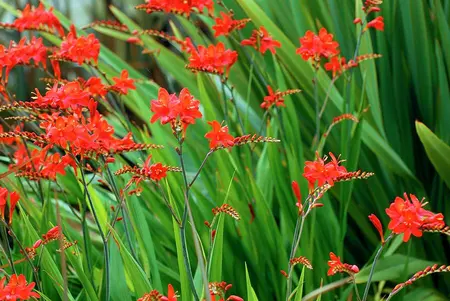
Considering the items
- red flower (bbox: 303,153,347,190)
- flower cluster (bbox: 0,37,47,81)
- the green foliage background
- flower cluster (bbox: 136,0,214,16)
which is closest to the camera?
red flower (bbox: 303,153,347,190)

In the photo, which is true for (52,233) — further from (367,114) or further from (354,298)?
(367,114)

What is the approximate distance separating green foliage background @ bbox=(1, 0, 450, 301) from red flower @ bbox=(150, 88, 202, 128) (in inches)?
14.1

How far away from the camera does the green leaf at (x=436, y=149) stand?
1819 mm

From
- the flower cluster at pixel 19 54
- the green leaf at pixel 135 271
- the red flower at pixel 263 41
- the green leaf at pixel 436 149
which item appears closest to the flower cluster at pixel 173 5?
the red flower at pixel 263 41

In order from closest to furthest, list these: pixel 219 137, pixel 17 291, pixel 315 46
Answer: pixel 17 291
pixel 219 137
pixel 315 46

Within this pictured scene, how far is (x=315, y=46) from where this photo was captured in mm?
1783

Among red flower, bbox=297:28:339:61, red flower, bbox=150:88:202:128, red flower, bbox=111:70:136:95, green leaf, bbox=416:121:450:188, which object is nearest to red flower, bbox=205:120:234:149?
red flower, bbox=150:88:202:128

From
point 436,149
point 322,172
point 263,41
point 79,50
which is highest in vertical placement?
point 79,50

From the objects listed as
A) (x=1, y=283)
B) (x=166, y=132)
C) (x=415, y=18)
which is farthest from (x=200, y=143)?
(x=1, y=283)

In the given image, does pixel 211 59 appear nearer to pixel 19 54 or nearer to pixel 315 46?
pixel 315 46

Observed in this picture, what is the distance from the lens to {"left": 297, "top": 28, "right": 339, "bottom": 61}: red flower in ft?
5.81

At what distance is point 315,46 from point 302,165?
0.32m

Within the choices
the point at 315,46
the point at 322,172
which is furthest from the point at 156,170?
the point at 315,46

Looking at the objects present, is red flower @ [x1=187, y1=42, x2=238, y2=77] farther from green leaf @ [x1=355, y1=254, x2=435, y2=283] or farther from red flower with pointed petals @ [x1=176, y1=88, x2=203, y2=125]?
green leaf @ [x1=355, y1=254, x2=435, y2=283]
